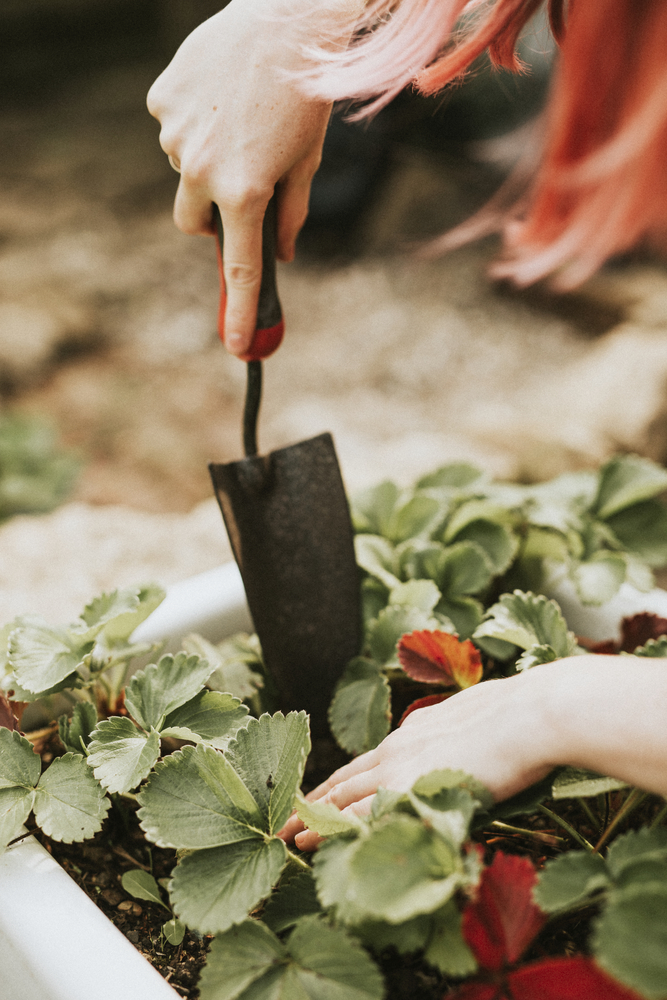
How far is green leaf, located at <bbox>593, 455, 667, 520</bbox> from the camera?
0.82 m

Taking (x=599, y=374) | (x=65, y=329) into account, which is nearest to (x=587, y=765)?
(x=599, y=374)

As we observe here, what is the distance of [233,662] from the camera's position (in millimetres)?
706

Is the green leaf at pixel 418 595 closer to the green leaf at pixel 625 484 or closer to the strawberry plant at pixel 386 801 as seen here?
the strawberry plant at pixel 386 801

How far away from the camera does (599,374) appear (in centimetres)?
182

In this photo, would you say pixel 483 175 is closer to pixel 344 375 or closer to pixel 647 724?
pixel 344 375

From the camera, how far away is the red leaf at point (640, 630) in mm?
659

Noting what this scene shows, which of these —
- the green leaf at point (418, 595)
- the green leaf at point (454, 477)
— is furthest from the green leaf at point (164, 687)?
the green leaf at point (454, 477)

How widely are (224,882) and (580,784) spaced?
0.82ft

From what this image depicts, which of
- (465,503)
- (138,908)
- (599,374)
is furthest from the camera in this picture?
(599,374)

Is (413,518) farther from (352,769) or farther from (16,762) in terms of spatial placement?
(16,762)

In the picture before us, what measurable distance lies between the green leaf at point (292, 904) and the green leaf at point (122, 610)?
25 cm

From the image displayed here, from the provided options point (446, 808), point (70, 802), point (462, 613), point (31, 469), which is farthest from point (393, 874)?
point (31, 469)

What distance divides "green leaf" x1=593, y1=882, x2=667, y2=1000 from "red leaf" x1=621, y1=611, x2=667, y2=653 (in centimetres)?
33

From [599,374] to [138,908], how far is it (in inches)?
64.4
